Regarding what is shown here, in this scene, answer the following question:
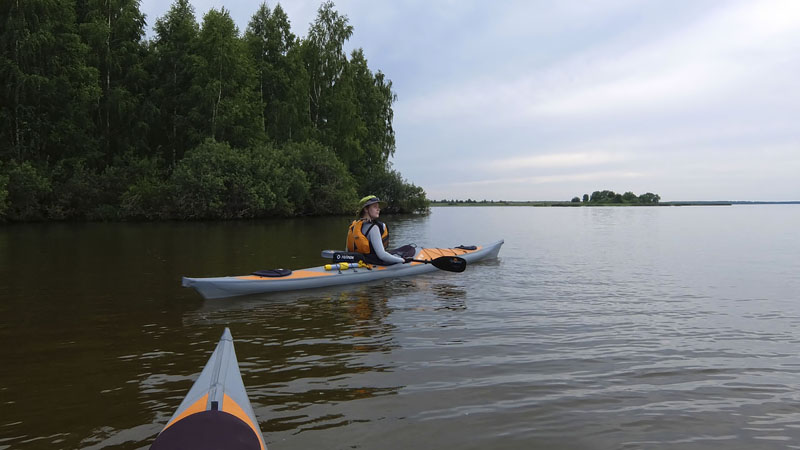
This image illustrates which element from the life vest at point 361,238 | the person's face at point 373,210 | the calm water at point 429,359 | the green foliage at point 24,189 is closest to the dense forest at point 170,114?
the green foliage at point 24,189

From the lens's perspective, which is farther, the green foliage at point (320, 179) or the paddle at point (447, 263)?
the green foliage at point (320, 179)

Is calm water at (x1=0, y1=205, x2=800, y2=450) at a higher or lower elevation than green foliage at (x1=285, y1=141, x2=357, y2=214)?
lower

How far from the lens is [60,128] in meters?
27.4

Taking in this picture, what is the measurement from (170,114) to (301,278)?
29010 mm

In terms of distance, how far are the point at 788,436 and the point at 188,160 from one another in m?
29.6

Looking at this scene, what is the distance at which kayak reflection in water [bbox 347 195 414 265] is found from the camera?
8688mm

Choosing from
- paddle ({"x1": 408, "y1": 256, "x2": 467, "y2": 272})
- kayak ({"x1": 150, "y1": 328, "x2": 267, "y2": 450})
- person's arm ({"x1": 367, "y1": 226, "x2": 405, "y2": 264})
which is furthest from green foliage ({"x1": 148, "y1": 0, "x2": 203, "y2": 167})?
kayak ({"x1": 150, "y1": 328, "x2": 267, "y2": 450})

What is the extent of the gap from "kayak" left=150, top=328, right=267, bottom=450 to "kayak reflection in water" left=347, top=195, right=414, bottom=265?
Result: 19.9 ft

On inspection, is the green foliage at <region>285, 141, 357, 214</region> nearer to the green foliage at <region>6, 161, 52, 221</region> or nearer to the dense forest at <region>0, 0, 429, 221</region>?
the dense forest at <region>0, 0, 429, 221</region>

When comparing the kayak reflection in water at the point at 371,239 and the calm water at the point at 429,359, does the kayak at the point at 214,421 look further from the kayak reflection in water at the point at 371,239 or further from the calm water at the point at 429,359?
the kayak reflection in water at the point at 371,239

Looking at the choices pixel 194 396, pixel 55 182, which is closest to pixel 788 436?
pixel 194 396

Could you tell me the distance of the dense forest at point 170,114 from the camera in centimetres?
2600

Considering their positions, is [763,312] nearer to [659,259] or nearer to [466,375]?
[466,375]

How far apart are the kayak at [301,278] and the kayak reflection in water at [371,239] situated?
9.3 inches
